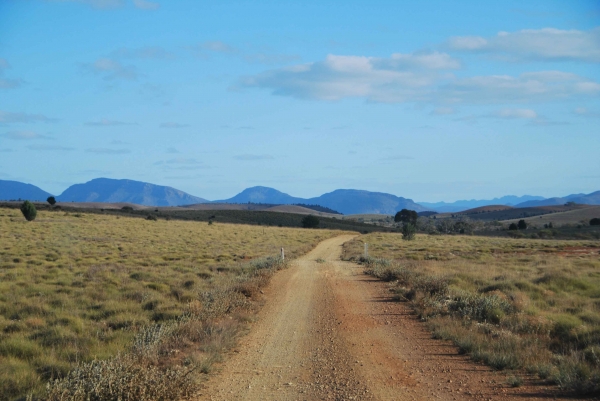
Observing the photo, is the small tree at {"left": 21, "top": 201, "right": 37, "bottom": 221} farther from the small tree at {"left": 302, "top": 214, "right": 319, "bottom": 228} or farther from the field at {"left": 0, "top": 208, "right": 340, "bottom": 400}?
the small tree at {"left": 302, "top": 214, "right": 319, "bottom": 228}

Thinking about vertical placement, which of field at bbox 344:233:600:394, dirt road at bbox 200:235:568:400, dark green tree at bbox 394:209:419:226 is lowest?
dirt road at bbox 200:235:568:400

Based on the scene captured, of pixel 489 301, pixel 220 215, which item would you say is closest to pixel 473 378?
pixel 489 301

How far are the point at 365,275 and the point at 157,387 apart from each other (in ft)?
51.1

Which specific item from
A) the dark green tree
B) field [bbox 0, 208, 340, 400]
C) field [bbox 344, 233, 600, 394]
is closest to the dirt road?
field [bbox 344, 233, 600, 394]

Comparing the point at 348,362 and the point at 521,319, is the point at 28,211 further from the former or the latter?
the point at 348,362

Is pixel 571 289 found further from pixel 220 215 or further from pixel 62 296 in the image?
pixel 220 215

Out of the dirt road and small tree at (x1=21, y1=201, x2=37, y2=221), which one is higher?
small tree at (x1=21, y1=201, x2=37, y2=221)

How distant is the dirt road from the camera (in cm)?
678

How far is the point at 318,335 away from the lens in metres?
10.2

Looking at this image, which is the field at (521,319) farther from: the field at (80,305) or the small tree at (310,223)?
the small tree at (310,223)

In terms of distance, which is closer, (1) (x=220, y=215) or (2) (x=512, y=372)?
(2) (x=512, y=372)

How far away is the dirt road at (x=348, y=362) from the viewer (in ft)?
22.2

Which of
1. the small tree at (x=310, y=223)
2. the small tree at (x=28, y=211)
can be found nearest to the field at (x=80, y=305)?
the small tree at (x=28, y=211)

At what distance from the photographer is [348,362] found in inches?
325
